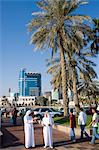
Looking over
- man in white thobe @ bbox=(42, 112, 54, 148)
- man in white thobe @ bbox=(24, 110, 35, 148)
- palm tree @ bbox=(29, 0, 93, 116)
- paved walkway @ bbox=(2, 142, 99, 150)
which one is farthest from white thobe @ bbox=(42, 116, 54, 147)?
palm tree @ bbox=(29, 0, 93, 116)

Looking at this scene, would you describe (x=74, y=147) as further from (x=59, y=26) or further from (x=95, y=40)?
(x=95, y=40)

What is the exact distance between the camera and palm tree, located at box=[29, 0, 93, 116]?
31.0 meters

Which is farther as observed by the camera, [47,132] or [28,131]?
[28,131]

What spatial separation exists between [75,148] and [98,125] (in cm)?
154

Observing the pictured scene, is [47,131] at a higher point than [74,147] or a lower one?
higher

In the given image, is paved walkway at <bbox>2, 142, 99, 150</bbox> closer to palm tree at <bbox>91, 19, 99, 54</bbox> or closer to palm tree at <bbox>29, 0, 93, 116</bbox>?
palm tree at <bbox>29, 0, 93, 116</bbox>

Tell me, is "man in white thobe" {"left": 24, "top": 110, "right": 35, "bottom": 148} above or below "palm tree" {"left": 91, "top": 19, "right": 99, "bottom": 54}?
below

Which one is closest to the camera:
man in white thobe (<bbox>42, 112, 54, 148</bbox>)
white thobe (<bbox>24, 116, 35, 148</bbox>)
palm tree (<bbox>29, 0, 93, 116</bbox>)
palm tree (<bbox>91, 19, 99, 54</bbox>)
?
man in white thobe (<bbox>42, 112, 54, 148</bbox>)

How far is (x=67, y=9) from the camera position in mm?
31562

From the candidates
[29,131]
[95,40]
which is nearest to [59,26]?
[95,40]

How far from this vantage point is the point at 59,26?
31031 millimetres

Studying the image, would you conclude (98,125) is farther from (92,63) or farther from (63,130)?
(92,63)

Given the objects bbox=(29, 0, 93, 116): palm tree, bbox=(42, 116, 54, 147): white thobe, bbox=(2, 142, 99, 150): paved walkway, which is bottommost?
bbox=(2, 142, 99, 150): paved walkway

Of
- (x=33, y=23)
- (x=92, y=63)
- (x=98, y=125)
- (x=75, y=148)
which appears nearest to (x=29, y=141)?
(x=75, y=148)
